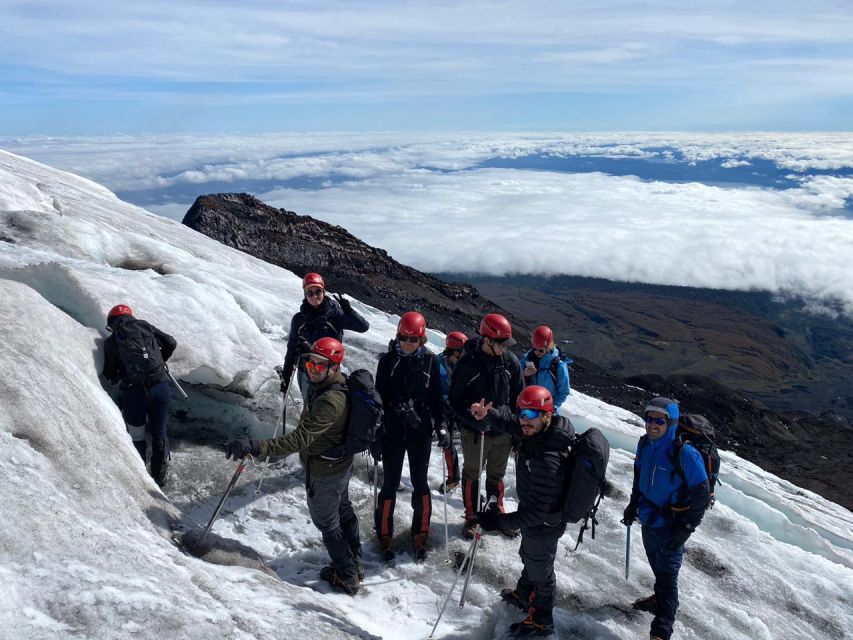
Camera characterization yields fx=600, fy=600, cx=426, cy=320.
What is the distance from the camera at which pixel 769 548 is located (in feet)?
35.8

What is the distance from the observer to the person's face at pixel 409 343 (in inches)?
321

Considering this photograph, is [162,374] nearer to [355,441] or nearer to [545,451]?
[355,441]

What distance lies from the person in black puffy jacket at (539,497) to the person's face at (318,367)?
7.30 feet

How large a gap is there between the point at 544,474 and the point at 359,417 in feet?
7.24

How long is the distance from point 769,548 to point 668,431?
531 cm

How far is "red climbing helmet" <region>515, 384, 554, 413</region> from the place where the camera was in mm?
6629

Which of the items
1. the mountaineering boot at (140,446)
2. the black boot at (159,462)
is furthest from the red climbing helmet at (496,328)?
the mountaineering boot at (140,446)

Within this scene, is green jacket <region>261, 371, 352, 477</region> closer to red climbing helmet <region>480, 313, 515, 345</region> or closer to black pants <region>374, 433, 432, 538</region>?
black pants <region>374, 433, 432, 538</region>

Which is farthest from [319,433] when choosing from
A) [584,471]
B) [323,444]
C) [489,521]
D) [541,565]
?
[541,565]

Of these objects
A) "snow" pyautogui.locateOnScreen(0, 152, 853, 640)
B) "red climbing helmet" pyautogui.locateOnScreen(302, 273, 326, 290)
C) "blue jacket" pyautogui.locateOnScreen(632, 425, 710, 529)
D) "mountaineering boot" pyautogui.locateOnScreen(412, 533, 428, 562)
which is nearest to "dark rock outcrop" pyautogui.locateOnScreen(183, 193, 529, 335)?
"snow" pyautogui.locateOnScreen(0, 152, 853, 640)

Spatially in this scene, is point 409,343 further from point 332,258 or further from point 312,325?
point 332,258

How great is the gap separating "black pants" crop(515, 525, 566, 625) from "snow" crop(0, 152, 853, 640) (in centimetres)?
58

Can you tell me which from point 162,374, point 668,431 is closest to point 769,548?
point 668,431

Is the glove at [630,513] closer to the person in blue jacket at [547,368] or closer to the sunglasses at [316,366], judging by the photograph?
the person in blue jacket at [547,368]
